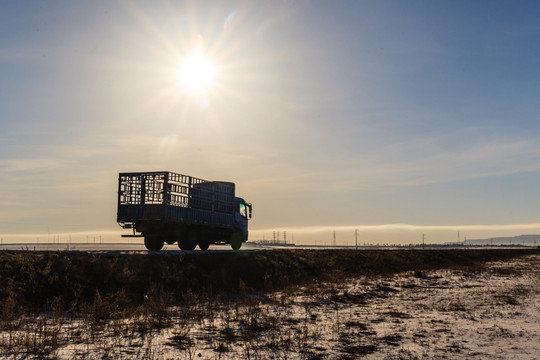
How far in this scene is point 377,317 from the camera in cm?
1534

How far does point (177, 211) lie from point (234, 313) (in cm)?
1351

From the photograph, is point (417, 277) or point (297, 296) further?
point (417, 277)

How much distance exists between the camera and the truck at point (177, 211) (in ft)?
89.1

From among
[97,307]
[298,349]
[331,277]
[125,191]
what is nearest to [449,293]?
[331,277]

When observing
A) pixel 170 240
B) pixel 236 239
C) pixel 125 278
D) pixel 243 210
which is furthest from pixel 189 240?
pixel 125 278

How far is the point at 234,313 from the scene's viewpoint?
1531 centimetres

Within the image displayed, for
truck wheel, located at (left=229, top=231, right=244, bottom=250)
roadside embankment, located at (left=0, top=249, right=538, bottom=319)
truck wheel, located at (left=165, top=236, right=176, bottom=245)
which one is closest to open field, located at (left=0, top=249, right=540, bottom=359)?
roadside embankment, located at (left=0, top=249, right=538, bottom=319)

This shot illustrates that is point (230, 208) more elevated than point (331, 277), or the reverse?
point (230, 208)

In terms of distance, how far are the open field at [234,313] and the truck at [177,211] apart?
13.7 feet

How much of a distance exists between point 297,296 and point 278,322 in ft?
19.2

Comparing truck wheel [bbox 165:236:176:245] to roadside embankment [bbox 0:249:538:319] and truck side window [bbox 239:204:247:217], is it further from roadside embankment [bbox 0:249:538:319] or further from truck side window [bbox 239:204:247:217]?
truck side window [bbox 239:204:247:217]

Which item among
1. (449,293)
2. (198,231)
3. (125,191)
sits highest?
(125,191)

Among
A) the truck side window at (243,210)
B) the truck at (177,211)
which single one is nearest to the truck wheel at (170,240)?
the truck at (177,211)

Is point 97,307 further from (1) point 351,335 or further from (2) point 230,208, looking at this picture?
(2) point 230,208
